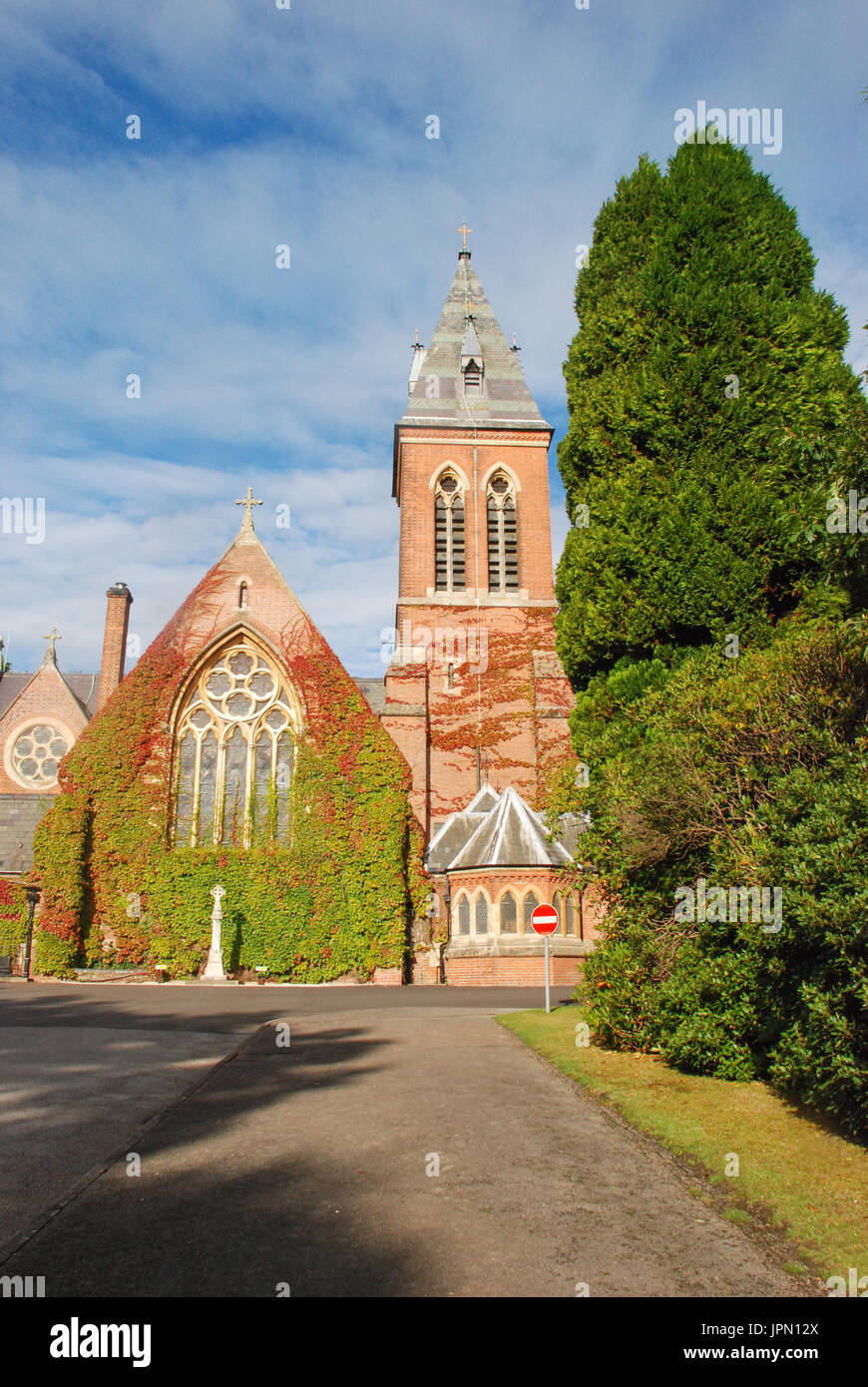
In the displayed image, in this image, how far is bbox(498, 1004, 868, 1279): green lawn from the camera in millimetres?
5148

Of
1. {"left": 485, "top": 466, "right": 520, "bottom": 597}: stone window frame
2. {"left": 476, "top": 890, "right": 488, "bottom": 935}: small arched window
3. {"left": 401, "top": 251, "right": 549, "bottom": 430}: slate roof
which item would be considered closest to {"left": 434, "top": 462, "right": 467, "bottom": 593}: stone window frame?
{"left": 485, "top": 466, "right": 520, "bottom": 597}: stone window frame

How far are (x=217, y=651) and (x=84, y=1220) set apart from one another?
22.8 m

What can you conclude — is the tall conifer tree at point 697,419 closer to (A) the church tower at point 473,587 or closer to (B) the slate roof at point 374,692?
(A) the church tower at point 473,587

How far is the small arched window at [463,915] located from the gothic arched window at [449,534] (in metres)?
12.8

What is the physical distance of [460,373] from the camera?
38.1 metres

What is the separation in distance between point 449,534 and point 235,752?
517 inches

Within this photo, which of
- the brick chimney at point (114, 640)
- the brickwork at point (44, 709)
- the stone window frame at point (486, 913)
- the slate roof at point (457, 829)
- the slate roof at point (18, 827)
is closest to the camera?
the stone window frame at point (486, 913)

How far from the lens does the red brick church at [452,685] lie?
25328 mm

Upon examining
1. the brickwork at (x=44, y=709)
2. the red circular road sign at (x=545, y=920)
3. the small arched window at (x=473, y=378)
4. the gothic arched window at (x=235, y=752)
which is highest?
the small arched window at (x=473, y=378)

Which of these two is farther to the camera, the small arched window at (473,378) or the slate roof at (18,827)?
the small arched window at (473,378)

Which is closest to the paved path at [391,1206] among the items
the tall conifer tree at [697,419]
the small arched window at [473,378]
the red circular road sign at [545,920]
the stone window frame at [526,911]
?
the red circular road sign at [545,920]

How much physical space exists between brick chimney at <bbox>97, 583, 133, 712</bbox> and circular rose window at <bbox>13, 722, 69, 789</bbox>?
2.45 meters
